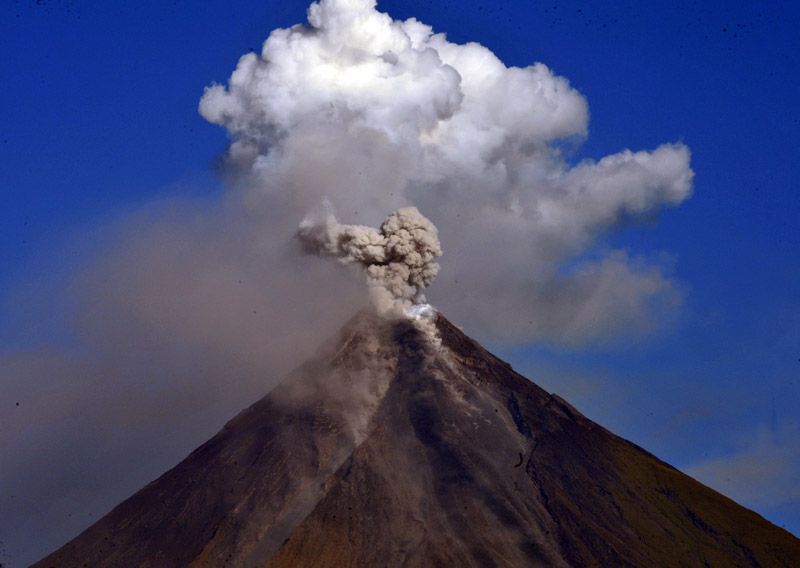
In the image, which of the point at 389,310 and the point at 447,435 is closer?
the point at 447,435

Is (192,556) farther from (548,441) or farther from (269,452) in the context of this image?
(548,441)

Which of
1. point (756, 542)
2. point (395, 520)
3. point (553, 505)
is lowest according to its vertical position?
point (395, 520)

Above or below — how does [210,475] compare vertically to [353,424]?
below

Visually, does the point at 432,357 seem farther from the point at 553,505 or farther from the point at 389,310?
the point at 553,505

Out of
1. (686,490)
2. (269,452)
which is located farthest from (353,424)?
(686,490)

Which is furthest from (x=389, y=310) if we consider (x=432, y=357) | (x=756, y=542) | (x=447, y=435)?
(x=756, y=542)

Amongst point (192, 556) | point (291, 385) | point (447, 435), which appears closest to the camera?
point (192, 556)

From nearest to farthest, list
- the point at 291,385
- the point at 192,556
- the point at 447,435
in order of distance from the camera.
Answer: the point at 192,556 < the point at 447,435 < the point at 291,385
